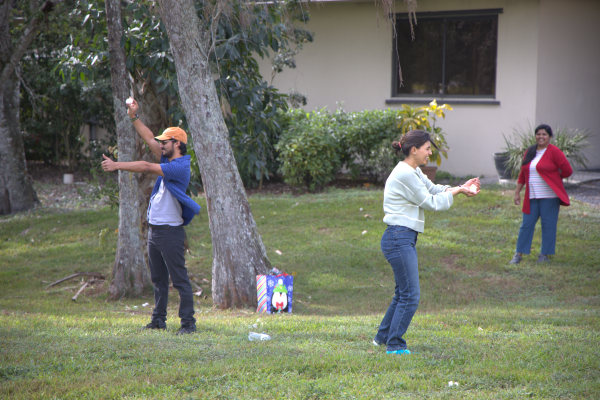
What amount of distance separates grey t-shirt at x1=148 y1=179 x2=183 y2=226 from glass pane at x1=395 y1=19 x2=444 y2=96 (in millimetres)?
10049

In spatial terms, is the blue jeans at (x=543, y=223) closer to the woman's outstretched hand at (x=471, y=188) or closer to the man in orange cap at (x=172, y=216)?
the woman's outstretched hand at (x=471, y=188)

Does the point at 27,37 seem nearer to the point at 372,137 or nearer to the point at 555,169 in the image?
the point at 372,137

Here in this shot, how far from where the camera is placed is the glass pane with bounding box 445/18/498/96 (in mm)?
13480

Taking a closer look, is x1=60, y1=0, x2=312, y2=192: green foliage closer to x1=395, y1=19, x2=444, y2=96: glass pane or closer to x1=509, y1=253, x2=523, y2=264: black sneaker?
x1=509, y1=253, x2=523, y2=264: black sneaker

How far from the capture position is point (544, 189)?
7.98 m

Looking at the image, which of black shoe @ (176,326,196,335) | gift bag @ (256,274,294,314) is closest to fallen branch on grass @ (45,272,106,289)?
gift bag @ (256,274,294,314)

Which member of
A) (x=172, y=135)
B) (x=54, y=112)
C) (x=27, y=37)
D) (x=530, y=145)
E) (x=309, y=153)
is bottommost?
(x=309, y=153)

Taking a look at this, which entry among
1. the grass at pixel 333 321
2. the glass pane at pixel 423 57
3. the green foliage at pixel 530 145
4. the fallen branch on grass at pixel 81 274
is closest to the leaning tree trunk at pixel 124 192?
the grass at pixel 333 321

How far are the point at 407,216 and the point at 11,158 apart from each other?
10.8 metres

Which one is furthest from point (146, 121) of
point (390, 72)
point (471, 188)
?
A: point (390, 72)

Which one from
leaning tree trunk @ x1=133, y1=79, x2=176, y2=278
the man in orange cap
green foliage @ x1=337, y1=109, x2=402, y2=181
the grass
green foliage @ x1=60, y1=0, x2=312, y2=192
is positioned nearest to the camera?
the grass

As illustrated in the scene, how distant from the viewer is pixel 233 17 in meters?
6.91

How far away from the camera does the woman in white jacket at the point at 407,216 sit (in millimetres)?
4145

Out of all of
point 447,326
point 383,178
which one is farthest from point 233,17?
point 383,178
